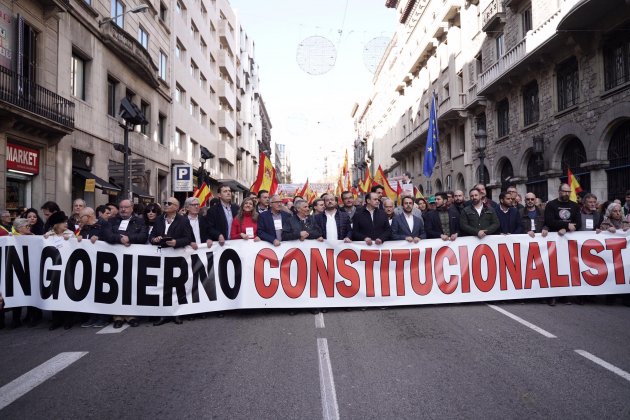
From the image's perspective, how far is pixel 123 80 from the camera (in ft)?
68.9

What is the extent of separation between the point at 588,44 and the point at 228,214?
14.9 meters

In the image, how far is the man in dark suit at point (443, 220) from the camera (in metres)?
8.81

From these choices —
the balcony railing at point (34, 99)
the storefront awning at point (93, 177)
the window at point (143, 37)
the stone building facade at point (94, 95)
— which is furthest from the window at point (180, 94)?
the balcony railing at point (34, 99)

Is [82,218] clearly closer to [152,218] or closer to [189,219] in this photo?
[152,218]

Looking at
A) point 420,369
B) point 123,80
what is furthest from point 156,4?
point 420,369

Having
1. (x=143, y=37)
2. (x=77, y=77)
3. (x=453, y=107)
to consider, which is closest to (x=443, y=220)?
(x=77, y=77)

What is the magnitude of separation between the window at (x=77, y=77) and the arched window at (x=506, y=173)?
19024 millimetres

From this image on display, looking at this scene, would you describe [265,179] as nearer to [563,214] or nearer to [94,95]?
[563,214]

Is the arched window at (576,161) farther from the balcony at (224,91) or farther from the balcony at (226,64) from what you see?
the balcony at (226,64)

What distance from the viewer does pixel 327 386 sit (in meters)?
4.10

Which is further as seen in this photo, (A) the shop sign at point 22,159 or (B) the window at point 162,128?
(B) the window at point 162,128

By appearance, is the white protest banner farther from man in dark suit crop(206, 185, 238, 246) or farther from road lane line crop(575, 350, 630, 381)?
road lane line crop(575, 350, 630, 381)

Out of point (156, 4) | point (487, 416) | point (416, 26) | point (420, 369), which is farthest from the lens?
point (416, 26)

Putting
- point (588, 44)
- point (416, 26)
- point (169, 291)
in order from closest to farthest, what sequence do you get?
point (169, 291), point (588, 44), point (416, 26)
